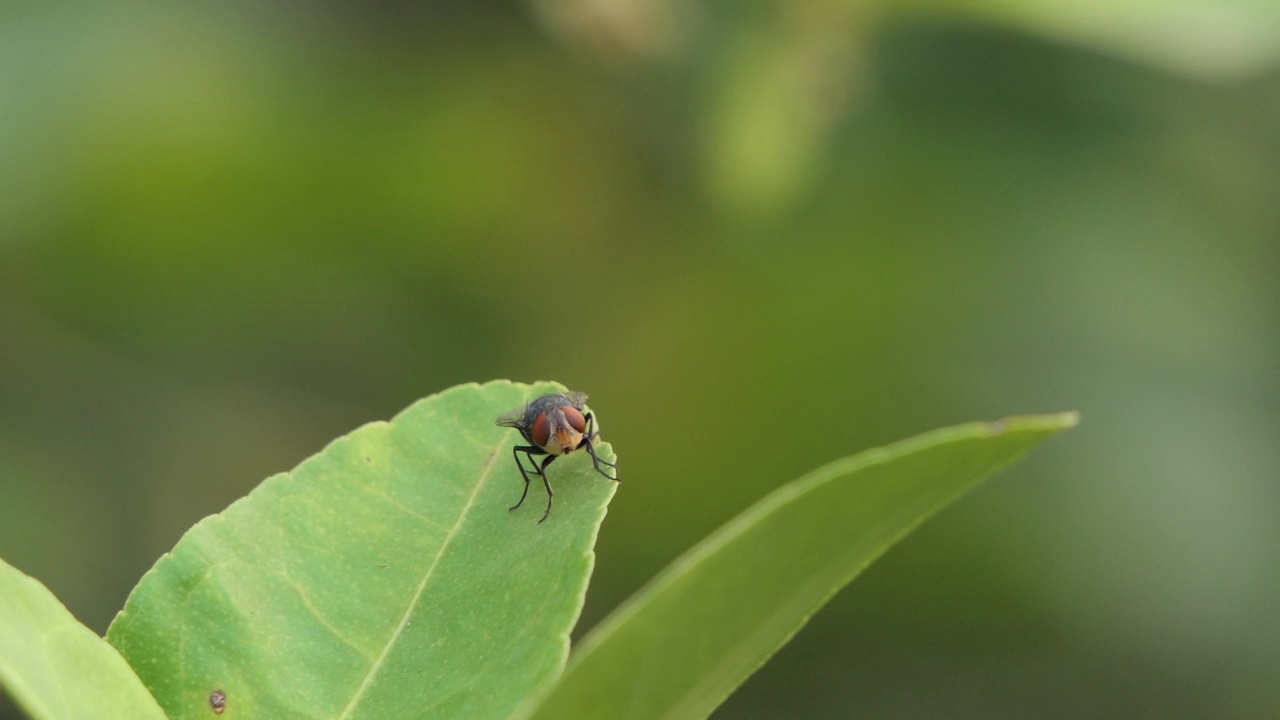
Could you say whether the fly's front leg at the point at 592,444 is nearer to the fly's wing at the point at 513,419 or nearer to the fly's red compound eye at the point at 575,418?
the fly's red compound eye at the point at 575,418

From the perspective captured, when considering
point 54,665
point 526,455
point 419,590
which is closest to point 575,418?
point 526,455

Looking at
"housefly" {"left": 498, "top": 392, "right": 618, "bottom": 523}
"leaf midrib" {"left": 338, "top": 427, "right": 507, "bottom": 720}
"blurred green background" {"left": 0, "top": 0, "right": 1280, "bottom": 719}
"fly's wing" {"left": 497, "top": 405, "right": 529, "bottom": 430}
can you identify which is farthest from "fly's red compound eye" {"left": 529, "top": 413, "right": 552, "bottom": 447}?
"blurred green background" {"left": 0, "top": 0, "right": 1280, "bottom": 719}

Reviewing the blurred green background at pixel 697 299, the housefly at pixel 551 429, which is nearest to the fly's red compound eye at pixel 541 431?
the housefly at pixel 551 429

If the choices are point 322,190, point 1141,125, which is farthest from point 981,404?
point 322,190

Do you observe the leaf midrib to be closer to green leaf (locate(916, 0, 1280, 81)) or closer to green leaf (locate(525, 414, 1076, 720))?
green leaf (locate(525, 414, 1076, 720))

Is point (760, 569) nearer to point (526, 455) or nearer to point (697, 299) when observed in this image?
point (526, 455)

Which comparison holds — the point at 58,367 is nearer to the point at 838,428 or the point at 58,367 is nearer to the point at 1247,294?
the point at 838,428
